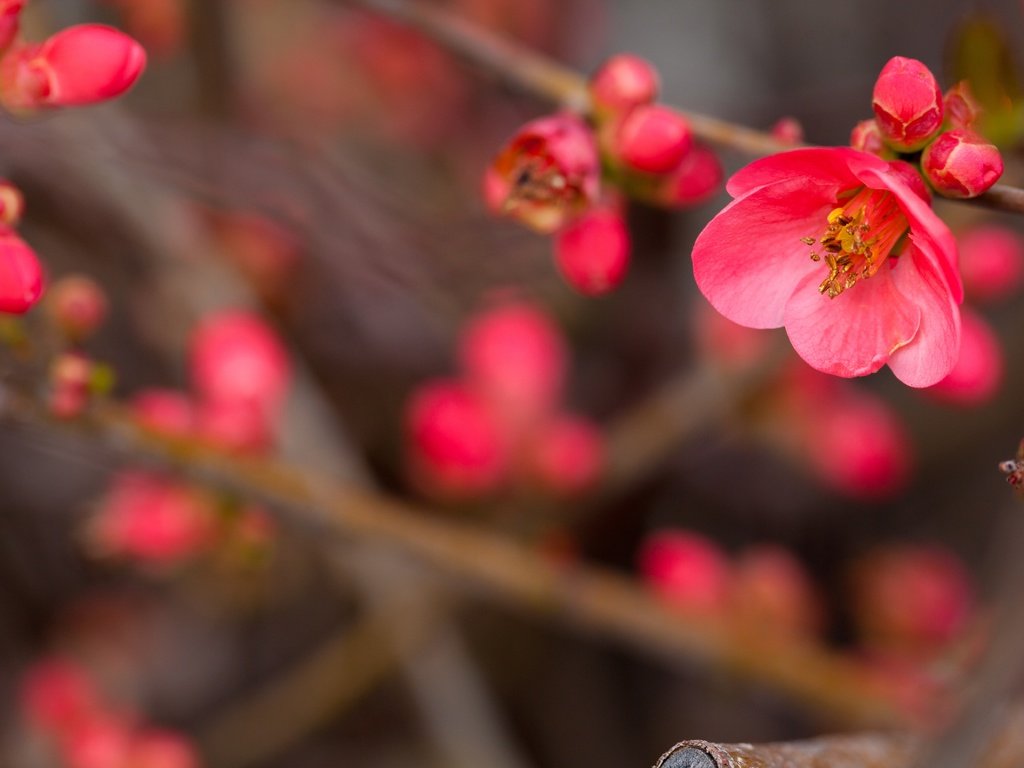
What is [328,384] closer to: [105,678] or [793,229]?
[105,678]

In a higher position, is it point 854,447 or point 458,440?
point 458,440

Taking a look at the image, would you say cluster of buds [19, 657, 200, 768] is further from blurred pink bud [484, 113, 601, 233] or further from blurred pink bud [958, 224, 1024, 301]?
blurred pink bud [958, 224, 1024, 301]

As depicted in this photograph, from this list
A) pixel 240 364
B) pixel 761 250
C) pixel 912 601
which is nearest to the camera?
pixel 761 250

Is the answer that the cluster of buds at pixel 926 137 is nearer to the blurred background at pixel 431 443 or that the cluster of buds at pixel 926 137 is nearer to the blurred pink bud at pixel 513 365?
the blurred background at pixel 431 443

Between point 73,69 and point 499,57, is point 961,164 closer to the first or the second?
point 499,57

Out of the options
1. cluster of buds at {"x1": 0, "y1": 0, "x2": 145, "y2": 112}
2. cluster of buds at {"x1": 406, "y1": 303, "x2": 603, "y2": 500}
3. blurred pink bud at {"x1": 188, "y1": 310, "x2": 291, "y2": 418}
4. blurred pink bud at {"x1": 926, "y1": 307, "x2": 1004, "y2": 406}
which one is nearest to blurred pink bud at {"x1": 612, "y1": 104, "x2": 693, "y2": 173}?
blurred pink bud at {"x1": 926, "y1": 307, "x2": 1004, "y2": 406}

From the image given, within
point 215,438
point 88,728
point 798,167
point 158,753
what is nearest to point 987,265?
point 798,167

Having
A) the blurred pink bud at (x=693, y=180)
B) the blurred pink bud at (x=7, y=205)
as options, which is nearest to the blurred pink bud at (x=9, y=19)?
the blurred pink bud at (x=7, y=205)
